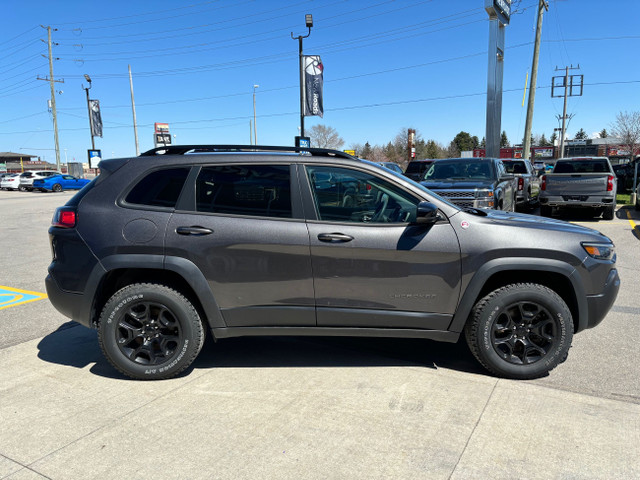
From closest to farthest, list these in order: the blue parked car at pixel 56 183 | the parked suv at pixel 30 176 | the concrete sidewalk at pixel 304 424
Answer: the concrete sidewalk at pixel 304 424, the blue parked car at pixel 56 183, the parked suv at pixel 30 176

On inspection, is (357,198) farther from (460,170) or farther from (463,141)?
(463,141)

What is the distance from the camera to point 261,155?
379 centimetres

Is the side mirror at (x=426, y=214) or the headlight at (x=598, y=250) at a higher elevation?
the side mirror at (x=426, y=214)

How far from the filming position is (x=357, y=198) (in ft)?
12.3

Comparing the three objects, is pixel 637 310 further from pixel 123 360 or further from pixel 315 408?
pixel 123 360

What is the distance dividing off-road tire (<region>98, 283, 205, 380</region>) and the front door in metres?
1.05

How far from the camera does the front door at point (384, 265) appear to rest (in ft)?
11.5

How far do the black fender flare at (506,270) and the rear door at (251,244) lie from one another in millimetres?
1136

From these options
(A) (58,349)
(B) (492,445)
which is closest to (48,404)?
(A) (58,349)

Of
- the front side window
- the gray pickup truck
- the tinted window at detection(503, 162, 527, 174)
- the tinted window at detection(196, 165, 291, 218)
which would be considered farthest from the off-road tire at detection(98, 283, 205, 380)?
the tinted window at detection(503, 162, 527, 174)

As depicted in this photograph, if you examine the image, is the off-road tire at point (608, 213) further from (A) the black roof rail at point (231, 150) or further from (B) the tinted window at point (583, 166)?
(A) the black roof rail at point (231, 150)

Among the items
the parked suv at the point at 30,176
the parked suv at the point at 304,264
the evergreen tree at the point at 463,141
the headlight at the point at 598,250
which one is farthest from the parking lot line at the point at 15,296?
the evergreen tree at the point at 463,141

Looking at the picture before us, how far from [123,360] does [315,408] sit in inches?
62.5

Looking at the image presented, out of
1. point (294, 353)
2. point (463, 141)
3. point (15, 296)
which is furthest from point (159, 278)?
point (463, 141)
